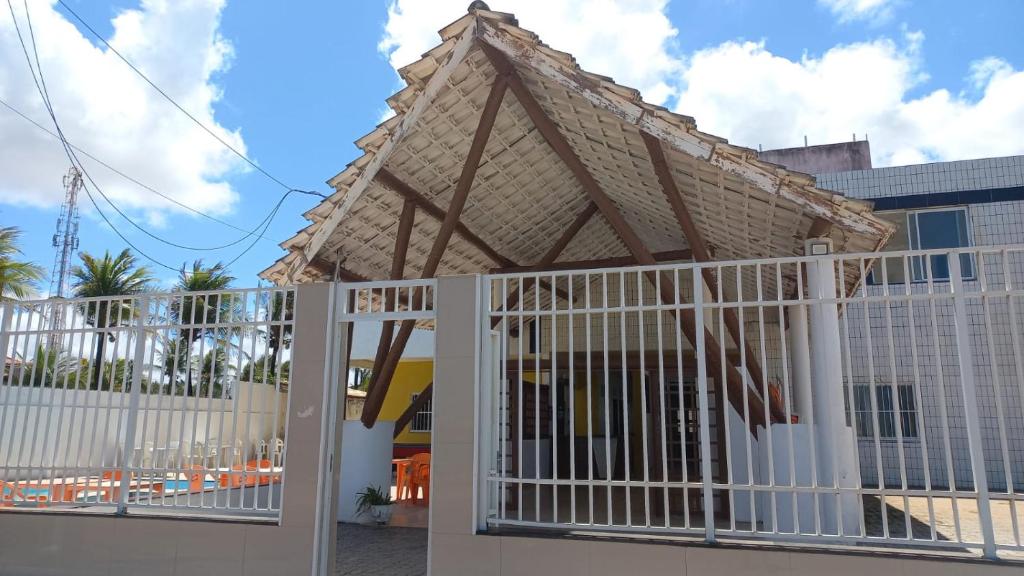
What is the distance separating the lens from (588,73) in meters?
6.09

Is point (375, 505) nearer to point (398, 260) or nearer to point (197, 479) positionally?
point (197, 479)

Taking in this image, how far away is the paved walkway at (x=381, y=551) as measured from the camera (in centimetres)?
568

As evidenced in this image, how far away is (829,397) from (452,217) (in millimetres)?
4393

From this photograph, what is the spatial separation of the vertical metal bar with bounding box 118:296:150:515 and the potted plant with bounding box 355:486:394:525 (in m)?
2.96

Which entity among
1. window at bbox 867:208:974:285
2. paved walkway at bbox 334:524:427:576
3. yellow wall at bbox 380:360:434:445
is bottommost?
paved walkway at bbox 334:524:427:576

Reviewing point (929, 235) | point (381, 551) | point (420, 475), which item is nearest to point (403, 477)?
point (420, 475)

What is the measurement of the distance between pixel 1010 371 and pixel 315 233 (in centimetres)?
1151

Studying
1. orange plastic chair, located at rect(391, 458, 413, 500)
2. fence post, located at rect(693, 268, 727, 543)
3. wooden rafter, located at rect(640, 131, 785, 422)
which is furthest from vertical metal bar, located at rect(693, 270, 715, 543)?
orange plastic chair, located at rect(391, 458, 413, 500)

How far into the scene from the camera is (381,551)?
21.4ft

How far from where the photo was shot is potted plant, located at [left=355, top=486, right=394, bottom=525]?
812 cm

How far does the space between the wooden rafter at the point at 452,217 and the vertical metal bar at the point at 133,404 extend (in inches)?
103

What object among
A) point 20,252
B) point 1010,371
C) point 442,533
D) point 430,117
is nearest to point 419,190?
point 430,117

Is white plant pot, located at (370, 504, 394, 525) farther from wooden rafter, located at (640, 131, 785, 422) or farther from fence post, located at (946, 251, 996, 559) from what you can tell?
fence post, located at (946, 251, 996, 559)

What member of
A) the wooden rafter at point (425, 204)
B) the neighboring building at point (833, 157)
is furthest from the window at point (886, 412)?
the wooden rafter at point (425, 204)
